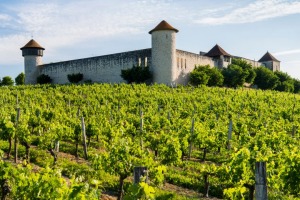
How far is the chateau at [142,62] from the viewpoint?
34.8 meters

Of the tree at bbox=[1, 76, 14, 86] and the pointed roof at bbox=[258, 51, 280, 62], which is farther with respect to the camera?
the pointed roof at bbox=[258, 51, 280, 62]

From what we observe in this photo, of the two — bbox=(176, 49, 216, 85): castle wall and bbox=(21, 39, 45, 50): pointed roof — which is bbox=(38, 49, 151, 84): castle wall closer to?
bbox=(21, 39, 45, 50): pointed roof

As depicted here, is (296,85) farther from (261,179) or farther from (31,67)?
(261,179)

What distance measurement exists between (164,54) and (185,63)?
4233 millimetres

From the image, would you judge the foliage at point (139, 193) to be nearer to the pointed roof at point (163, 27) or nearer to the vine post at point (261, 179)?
the vine post at point (261, 179)

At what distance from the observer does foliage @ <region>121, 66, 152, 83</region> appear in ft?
112

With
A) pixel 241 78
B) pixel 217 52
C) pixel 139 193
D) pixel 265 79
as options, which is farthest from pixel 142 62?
pixel 139 193

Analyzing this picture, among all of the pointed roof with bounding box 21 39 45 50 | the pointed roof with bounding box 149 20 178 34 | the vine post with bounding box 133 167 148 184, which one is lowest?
the vine post with bounding box 133 167 148 184

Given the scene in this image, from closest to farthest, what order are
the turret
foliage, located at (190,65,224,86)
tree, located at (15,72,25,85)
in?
1. foliage, located at (190,65,224,86)
2. tree, located at (15,72,25,85)
3. the turret

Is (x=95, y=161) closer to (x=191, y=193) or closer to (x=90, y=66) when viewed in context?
(x=191, y=193)

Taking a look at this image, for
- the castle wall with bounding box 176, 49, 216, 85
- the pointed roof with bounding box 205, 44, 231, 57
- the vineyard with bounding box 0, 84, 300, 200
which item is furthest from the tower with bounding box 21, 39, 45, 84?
the vineyard with bounding box 0, 84, 300, 200

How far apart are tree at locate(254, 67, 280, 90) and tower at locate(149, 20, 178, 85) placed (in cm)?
1422

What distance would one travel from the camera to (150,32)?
3559 centimetres

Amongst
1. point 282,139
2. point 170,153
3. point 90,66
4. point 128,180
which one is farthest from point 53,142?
point 90,66
